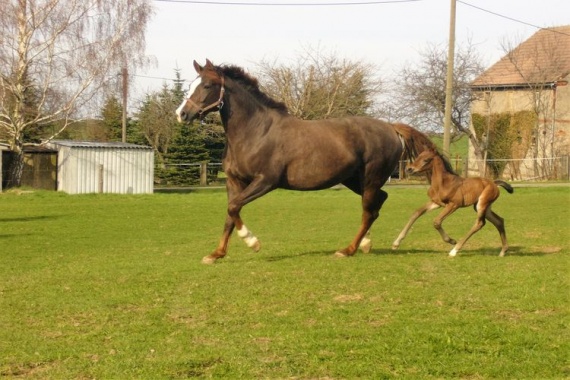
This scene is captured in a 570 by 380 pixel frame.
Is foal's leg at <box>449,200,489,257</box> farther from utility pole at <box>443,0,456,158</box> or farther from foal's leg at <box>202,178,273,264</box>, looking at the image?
utility pole at <box>443,0,456,158</box>

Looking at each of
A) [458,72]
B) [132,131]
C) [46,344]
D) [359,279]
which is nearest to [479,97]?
[458,72]

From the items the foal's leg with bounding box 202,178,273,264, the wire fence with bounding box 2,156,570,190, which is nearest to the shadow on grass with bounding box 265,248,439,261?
the foal's leg with bounding box 202,178,273,264

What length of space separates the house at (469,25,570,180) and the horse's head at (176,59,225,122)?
4326cm

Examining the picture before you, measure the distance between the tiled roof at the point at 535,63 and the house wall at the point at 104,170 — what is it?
2619cm

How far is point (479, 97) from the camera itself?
56.7m

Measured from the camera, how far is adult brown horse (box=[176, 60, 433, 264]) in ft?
Answer: 39.0

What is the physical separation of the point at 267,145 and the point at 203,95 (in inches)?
44.2

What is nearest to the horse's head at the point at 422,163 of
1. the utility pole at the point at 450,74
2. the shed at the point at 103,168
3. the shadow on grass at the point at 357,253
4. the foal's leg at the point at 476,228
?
the foal's leg at the point at 476,228

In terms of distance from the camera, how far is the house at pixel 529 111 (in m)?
53.8

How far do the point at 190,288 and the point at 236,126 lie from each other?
3169 millimetres

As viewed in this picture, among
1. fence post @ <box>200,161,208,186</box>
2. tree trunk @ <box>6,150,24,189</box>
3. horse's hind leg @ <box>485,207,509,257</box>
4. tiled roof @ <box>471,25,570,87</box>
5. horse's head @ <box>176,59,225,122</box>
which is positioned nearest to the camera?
horse's head @ <box>176,59,225,122</box>

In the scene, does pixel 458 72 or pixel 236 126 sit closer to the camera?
pixel 236 126

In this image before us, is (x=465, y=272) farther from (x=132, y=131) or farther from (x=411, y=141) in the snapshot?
(x=132, y=131)

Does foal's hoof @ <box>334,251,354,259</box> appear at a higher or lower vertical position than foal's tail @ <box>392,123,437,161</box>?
lower
